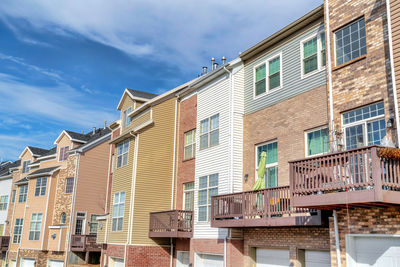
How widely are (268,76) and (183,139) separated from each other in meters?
7.17

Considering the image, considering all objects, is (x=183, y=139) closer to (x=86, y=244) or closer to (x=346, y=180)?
(x=346, y=180)

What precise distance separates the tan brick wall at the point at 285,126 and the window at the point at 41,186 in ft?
84.0

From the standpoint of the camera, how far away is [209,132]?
71.1ft

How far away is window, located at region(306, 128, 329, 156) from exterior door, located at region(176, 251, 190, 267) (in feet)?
33.1

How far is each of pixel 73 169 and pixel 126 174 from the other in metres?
12.1

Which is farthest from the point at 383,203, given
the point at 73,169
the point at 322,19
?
the point at 73,169

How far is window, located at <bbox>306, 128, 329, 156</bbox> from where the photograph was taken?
15.4 m

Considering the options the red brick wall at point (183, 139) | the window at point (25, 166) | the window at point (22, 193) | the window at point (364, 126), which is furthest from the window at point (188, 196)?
the window at point (25, 166)

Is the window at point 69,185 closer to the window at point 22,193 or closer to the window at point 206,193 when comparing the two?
the window at point 22,193

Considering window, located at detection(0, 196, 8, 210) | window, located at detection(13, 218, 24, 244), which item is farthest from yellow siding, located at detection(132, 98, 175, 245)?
window, located at detection(0, 196, 8, 210)

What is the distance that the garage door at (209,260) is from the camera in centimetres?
1928

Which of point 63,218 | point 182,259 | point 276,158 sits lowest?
point 182,259

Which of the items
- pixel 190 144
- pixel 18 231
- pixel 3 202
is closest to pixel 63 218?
pixel 18 231

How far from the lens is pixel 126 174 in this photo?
87.1 feet
